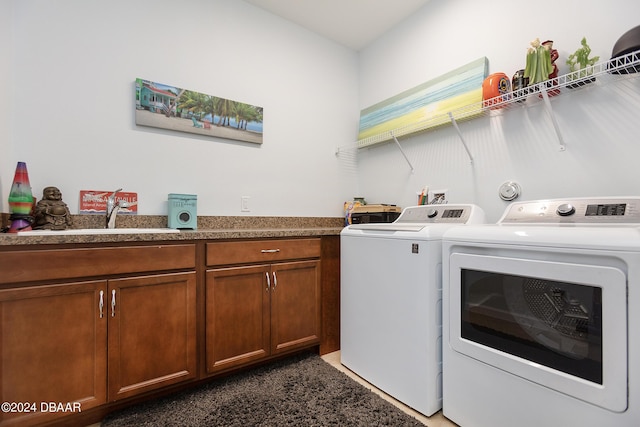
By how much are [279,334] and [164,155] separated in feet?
4.67

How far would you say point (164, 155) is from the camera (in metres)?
2.02

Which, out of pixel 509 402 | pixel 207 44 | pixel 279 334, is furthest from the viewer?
pixel 207 44

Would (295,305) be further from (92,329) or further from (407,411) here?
(92,329)

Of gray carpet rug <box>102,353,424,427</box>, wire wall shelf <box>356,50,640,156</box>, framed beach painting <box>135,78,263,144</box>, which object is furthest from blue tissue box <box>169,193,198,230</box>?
wire wall shelf <box>356,50,640,156</box>

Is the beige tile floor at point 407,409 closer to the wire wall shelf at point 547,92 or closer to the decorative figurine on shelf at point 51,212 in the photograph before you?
the wire wall shelf at point 547,92

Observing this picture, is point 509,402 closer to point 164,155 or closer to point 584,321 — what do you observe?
point 584,321

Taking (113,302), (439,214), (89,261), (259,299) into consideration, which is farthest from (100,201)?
(439,214)

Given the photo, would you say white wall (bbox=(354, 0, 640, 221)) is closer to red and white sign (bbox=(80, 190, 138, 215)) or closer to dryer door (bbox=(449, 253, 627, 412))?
dryer door (bbox=(449, 253, 627, 412))

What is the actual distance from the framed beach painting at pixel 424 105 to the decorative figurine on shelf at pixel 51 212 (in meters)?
2.21

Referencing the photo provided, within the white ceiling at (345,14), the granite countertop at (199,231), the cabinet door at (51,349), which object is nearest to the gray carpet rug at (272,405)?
the cabinet door at (51,349)

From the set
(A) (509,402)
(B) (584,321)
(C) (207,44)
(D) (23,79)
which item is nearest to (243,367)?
(A) (509,402)

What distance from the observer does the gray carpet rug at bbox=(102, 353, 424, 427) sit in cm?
142

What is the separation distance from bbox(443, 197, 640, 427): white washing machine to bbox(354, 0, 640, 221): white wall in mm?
342

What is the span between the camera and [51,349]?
1273 mm
